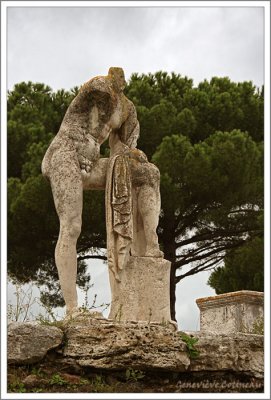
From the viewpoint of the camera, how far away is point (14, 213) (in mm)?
13617

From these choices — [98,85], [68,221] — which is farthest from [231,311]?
[98,85]

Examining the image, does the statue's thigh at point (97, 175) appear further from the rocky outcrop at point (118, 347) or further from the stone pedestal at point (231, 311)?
the stone pedestal at point (231, 311)

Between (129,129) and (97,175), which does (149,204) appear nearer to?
(97,175)

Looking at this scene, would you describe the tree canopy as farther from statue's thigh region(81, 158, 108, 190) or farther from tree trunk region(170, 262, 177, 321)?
statue's thigh region(81, 158, 108, 190)

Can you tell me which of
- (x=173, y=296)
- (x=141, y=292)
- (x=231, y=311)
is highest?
(x=173, y=296)

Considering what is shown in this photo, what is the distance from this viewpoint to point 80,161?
6.50 m

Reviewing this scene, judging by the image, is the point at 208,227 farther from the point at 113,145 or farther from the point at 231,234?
the point at 113,145

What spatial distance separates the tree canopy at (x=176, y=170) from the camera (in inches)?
527

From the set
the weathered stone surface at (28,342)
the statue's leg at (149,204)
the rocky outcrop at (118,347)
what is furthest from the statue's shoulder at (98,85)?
the weathered stone surface at (28,342)

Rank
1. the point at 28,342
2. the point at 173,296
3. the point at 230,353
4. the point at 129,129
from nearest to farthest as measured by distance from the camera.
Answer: the point at 28,342
the point at 230,353
the point at 129,129
the point at 173,296

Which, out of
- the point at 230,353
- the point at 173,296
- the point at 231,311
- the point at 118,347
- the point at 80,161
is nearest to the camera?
the point at 118,347

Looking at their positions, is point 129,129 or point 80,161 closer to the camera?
point 80,161

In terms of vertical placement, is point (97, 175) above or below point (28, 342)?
above

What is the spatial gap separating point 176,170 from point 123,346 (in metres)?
8.12
